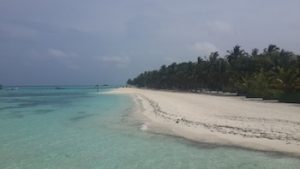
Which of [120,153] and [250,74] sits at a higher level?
[250,74]

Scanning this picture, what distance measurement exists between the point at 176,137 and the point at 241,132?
10.1 ft

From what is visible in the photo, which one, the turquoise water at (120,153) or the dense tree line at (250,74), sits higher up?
the dense tree line at (250,74)

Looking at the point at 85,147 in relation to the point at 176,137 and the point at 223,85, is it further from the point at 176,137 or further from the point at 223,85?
the point at 223,85

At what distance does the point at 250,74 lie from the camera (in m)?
71.1

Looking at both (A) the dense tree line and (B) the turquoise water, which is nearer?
(B) the turquoise water

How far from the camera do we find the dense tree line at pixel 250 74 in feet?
156

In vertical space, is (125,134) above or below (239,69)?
below

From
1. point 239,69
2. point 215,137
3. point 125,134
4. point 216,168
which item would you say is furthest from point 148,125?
point 239,69

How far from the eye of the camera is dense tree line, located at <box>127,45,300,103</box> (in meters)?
47.7

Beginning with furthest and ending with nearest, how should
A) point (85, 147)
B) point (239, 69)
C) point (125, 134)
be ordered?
point (239, 69) < point (125, 134) < point (85, 147)

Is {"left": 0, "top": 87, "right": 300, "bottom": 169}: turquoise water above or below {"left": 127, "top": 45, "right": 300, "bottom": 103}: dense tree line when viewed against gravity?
below

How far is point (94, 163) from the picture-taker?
1400 cm

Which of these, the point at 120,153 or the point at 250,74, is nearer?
the point at 120,153

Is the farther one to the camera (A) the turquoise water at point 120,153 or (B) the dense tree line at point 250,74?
(B) the dense tree line at point 250,74
